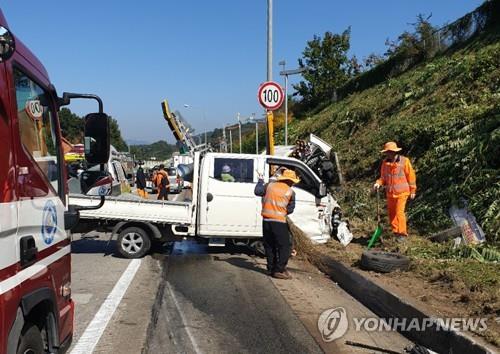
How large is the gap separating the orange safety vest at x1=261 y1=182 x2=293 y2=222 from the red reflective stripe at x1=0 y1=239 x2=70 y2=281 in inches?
185

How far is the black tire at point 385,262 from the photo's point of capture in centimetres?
741

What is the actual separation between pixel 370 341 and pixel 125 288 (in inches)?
142

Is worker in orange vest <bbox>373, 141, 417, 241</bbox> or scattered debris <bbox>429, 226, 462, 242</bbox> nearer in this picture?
scattered debris <bbox>429, 226, 462, 242</bbox>

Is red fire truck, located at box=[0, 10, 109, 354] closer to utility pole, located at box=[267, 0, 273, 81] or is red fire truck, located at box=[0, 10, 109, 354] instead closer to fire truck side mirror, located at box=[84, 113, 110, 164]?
fire truck side mirror, located at box=[84, 113, 110, 164]

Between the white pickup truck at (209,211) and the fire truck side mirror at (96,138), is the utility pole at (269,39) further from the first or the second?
the fire truck side mirror at (96,138)

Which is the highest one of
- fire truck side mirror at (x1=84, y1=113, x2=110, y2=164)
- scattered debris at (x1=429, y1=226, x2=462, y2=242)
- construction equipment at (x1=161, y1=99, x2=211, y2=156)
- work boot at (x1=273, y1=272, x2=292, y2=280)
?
construction equipment at (x1=161, y1=99, x2=211, y2=156)

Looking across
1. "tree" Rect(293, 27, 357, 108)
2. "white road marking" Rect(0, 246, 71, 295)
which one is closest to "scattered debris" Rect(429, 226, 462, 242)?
"white road marking" Rect(0, 246, 71, 295)

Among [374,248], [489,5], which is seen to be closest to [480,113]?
[374,248]

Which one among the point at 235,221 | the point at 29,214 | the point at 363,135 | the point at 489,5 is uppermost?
the point at 489,5

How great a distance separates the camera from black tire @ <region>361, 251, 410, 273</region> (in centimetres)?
741

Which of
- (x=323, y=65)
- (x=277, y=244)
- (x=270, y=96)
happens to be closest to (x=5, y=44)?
(x=277, y=244)

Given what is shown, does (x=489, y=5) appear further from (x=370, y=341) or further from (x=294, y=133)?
(x=370, y=341)

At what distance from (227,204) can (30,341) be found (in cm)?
687

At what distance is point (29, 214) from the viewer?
300cm
